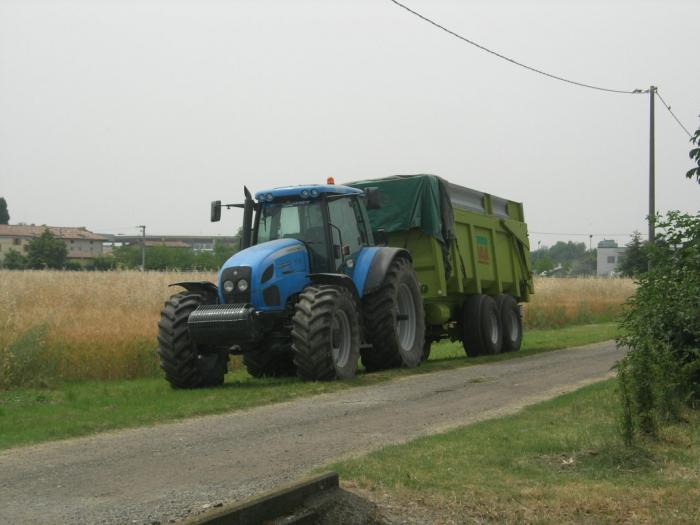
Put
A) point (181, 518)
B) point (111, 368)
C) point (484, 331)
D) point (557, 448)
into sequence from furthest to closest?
point (484, 331) → point (111, 368) → point (557, 448) → point (181, 518)

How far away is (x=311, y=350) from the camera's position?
539 inches

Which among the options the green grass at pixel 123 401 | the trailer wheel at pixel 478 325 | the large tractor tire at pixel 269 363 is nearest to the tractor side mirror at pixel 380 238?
the green grass at pixel 123 401

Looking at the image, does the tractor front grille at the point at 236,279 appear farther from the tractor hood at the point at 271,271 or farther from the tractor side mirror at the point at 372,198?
the tractor side mirror at the point at 372,198

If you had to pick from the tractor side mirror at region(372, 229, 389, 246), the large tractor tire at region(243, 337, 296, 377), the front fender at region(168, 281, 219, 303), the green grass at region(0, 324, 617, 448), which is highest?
the tractor side mirror at region(372, 229, 389, 246)

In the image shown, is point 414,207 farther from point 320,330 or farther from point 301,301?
point 320,330

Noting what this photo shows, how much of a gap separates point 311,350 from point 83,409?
3275 millimetres

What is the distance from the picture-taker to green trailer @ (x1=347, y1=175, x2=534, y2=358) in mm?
18031

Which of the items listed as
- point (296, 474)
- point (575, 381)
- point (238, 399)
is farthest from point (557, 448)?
point (575, 381)

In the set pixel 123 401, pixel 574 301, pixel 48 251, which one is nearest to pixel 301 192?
pixel 123 401

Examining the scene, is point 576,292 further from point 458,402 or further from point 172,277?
point 458,402

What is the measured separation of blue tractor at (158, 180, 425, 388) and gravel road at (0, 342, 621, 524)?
3.89 feet

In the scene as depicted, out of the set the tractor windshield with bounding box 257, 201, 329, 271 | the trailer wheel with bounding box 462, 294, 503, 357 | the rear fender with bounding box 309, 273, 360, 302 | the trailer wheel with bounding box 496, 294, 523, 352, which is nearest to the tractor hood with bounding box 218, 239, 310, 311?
the rear fender with bounding box 309, 273, 360, 302

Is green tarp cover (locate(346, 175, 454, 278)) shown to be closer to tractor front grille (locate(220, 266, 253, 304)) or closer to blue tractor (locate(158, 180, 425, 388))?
blue tractor (locate(158, 180, 425, 388))

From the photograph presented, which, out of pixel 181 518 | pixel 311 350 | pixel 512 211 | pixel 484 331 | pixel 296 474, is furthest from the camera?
pixel 512 211
